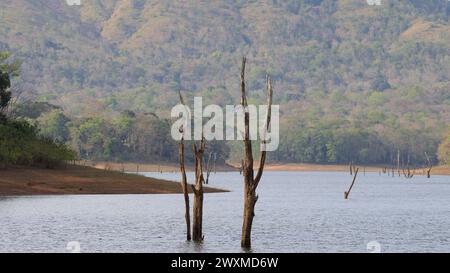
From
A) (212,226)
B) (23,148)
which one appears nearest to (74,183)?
(23,148)

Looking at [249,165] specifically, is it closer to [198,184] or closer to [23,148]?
[198,184]

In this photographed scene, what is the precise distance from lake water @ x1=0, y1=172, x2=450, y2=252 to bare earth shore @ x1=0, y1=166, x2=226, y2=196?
100 centimetres

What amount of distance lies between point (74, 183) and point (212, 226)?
2903cm

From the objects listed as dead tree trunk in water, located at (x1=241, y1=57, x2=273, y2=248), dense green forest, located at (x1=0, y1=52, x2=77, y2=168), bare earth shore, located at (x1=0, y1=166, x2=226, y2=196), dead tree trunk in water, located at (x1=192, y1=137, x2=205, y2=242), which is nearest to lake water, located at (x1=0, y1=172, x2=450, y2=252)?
bare earth shore, located at (x1=0, y1=166, x2=226, y2=196)

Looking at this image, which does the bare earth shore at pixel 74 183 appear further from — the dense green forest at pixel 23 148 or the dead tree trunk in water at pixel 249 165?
the dead tree trunk in water at pixel 249 165

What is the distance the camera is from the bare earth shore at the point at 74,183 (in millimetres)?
84062

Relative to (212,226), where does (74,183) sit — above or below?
above

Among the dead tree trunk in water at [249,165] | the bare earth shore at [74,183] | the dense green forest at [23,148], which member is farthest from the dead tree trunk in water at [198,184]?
the dense green forest at [23,148]

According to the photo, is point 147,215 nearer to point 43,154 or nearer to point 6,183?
point 6,183

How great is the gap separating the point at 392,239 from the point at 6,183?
37.0 meters

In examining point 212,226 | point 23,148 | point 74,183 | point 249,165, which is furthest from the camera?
point 23,148

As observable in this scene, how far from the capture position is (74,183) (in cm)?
8988

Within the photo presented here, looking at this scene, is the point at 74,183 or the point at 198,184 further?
the point at 74,183

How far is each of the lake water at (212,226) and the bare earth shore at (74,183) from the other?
1.00m
